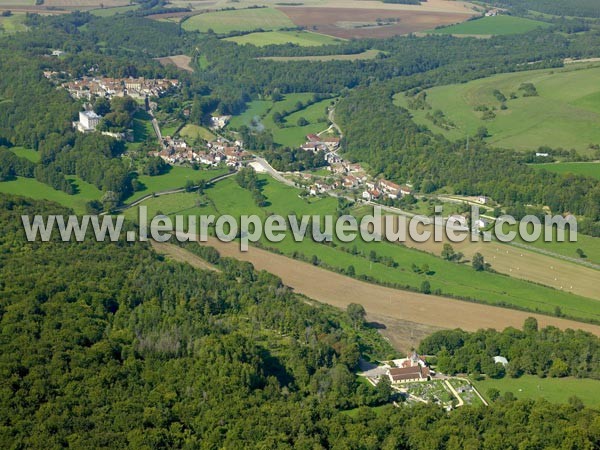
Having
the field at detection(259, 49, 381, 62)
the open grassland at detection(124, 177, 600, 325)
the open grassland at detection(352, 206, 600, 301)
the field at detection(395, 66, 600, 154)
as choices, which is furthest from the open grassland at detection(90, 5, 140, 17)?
the open grassland at detection(352, 206, 600, 301)

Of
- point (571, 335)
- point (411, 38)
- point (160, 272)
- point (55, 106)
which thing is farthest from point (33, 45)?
point (571, 335)

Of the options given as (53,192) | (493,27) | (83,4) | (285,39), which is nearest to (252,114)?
(53,192)

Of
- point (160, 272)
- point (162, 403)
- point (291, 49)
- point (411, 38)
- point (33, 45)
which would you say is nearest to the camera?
point (162, 403)

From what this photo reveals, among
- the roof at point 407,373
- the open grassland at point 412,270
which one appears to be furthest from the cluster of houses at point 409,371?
the open grassland at point 412,270

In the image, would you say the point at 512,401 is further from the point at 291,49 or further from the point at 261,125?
the point at 291,49

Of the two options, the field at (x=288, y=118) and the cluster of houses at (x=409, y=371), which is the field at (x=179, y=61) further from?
the cluster of houses at (x=409, y=371)
